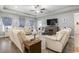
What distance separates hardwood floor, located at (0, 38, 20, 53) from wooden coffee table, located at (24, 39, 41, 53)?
20 centimetres

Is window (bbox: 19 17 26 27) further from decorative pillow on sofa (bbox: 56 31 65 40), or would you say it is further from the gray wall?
decorative pillow on sofa (bbox: 56 31 65 40)

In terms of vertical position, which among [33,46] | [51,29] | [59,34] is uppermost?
[51,29]

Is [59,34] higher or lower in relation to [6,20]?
lower

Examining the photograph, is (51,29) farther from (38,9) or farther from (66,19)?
(38,9)

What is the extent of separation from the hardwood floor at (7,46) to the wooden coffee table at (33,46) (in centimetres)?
20

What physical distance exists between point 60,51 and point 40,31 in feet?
1.81

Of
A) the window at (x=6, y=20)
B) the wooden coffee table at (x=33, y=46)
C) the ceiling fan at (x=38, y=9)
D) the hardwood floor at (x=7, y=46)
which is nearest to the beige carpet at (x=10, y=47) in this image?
the hardwood floor at (x=7, y=46)

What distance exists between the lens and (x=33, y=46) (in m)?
1.89

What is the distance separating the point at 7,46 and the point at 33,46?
0.50 m

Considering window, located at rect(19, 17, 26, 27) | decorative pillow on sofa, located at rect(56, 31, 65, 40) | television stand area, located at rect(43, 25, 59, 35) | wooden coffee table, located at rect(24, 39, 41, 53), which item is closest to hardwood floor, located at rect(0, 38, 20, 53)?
wooden coffee table, located at rect(24, 39, 41, 53)

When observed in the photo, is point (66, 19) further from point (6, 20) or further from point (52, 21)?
point (6, 20)

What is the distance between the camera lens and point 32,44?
1888 mm

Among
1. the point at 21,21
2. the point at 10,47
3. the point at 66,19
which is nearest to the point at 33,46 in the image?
the point at 10,47

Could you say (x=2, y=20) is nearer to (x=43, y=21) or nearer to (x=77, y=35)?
(x=43, y=21)
